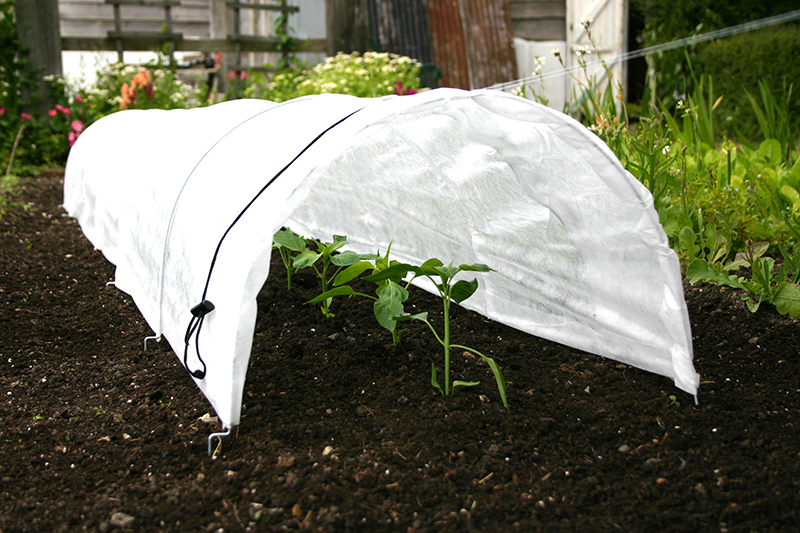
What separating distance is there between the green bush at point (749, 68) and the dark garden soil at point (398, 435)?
3.35 m

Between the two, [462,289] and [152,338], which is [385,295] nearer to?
[462,289]

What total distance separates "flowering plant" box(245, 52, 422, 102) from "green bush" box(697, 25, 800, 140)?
246 cm

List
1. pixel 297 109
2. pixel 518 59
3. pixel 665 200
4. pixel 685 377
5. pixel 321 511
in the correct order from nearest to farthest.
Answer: pixel 321 511 → pixel 685 377 → pixel 297 109 → pixel 665 200 → pixel 518 59

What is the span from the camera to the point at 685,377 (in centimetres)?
170

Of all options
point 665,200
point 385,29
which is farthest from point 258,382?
point 385,29

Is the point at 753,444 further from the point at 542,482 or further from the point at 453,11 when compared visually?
the point at 453,11

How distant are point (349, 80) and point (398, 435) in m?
3.83

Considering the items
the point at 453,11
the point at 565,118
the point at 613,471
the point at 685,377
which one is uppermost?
the point at 453,11

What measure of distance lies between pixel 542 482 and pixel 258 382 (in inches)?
34.7

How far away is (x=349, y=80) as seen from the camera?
496 centimetres

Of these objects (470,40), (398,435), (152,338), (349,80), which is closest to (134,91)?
(349,80)

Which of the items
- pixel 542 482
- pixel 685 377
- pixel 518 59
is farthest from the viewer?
pixel 518 59

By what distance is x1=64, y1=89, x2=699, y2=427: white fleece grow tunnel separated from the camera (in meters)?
1.51

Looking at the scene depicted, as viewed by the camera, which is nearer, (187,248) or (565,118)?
(565,118)
